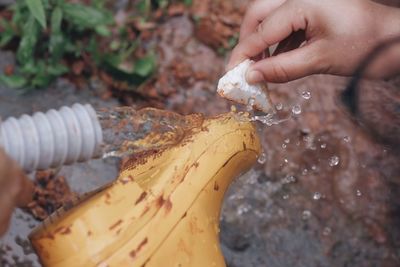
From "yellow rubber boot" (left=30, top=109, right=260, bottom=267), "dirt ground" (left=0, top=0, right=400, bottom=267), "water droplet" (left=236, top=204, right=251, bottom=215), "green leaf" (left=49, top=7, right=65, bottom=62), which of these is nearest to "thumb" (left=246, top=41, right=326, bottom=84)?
"yellow rubber boot" (left=30, top=109, right=260, bottom=267)

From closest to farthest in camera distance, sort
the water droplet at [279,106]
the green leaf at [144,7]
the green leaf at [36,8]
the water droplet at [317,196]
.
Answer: the green leaf at [36,8]
the water droplet at [317,196]
the water droplet at [279,106]
the green leaf at [144,7]

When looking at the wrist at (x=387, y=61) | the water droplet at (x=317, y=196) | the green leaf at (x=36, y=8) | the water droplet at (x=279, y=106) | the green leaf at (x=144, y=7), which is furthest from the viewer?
the green leaf at (x=144, y=7)

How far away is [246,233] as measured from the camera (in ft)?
5.49

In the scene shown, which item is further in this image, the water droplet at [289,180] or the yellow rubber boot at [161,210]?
the water droplet at [289,180]

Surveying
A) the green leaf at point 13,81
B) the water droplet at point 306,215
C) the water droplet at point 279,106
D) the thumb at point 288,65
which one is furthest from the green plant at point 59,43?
the thumb at point 288,65

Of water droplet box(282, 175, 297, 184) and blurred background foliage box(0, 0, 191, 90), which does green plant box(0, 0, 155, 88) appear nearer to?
blurred background foliage box(0, 0, 191, 90)

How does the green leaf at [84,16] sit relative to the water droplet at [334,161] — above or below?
above

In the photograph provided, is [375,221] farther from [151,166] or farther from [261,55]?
[151,166]

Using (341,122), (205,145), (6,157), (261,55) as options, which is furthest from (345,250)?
(6,157)

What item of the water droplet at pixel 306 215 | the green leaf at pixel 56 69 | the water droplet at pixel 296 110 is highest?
the green leaf at pixel 56 69

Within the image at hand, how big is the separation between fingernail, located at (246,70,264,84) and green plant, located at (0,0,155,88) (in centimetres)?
73

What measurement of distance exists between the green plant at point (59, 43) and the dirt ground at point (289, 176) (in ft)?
0.18

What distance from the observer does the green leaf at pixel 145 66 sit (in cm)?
185

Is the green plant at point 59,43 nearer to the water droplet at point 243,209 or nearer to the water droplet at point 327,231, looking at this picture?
the water droplet at point 243,209
